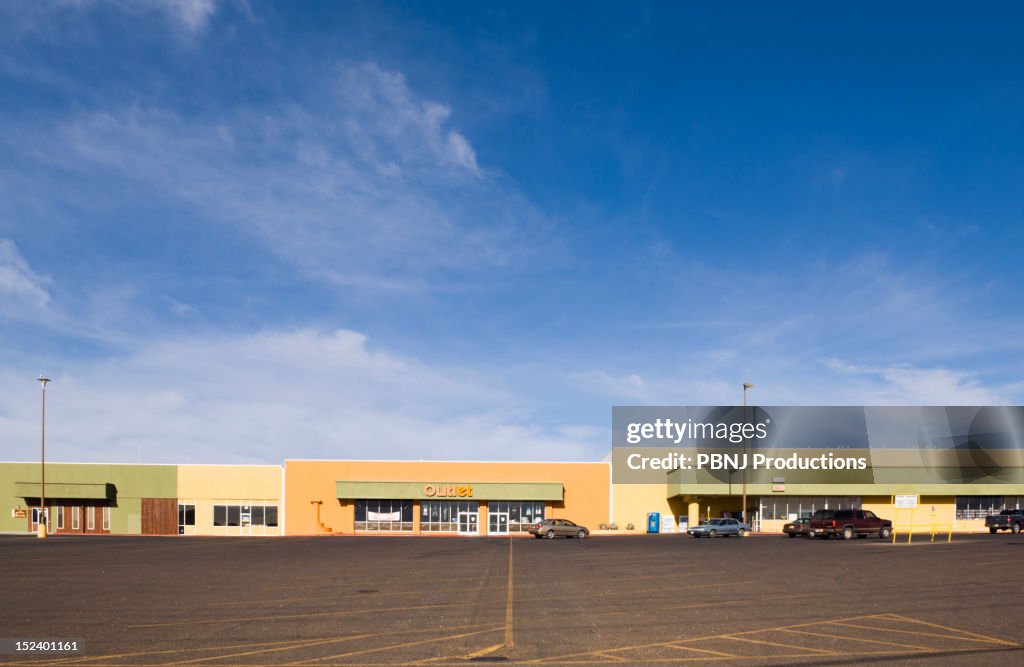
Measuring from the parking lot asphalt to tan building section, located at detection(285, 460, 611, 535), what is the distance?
4013 cm

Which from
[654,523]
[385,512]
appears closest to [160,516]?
[385,512]

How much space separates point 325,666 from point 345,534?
55609 millimetres

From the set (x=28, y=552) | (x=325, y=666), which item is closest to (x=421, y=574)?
(x=325, y=666)

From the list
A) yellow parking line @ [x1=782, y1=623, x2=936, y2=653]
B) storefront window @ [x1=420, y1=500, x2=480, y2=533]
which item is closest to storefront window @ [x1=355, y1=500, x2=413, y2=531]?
storefront window @ [x1=420, y1=500, x2=480, y2=533]

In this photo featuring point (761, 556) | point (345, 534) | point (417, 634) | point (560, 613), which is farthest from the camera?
point (345, 534)

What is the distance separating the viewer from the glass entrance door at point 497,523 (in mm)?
63469

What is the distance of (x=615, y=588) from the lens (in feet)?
55.0

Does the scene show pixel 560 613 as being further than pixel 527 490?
No

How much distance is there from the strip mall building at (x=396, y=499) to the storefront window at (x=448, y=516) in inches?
3.1

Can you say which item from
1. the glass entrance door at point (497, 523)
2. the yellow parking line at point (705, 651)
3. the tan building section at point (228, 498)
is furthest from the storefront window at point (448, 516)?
the yellow parking line at point (705, 651)

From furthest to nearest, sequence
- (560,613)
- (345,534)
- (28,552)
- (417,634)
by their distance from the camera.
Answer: (345,534) < (28,552) < (560,613) < (417,634)

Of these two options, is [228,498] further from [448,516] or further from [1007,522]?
[1007,522]

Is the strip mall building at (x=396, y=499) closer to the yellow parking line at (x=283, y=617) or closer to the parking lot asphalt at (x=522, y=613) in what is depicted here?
the parking lot asphalt at (x=522, y=613)

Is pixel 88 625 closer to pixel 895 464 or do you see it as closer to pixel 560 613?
pixel 560 613
